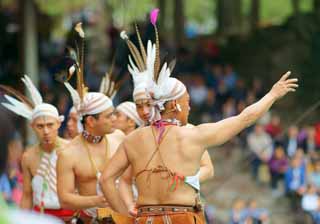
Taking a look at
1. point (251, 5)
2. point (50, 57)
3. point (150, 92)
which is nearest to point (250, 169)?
point (50, 57)

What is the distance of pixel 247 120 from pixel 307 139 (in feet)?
40.4

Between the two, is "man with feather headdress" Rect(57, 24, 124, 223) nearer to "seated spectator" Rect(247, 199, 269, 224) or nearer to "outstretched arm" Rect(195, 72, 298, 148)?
"outstretched arm" Rect(195, 72, 298, 148)

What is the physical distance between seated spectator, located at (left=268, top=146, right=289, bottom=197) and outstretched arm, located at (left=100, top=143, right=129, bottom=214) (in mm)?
11287

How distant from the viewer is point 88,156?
27.8 feet

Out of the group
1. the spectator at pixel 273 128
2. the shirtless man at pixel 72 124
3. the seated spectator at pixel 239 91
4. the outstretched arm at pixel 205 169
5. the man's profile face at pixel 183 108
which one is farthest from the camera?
the seated spectator at pixel 239 91

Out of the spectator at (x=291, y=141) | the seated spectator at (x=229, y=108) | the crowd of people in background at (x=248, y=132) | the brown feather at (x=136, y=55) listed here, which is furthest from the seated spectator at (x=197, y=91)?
the brown feather at (x=136, y=55)

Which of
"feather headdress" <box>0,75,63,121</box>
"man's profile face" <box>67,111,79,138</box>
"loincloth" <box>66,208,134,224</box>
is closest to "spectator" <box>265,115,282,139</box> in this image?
"man's profile face" <box>67,111,79,138</box>

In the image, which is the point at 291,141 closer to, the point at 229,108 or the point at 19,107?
the point at 229,108

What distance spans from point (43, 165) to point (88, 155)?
40.7 inches

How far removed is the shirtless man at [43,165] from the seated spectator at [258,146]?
990cm

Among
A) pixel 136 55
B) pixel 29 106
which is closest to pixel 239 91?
pixel 29 106

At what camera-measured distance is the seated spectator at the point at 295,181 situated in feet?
58.2

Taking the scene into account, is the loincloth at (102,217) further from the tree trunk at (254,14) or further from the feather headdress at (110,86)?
the tree trunk at (254,14)

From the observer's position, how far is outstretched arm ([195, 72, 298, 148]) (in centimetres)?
696
